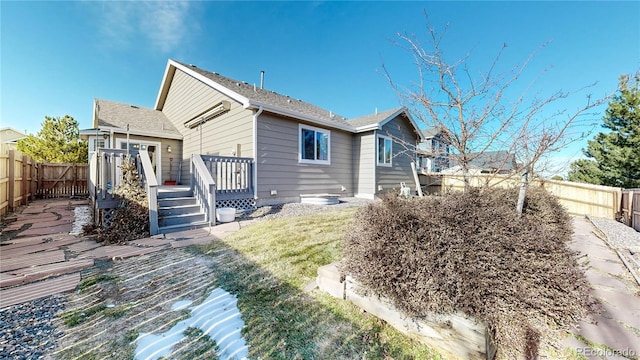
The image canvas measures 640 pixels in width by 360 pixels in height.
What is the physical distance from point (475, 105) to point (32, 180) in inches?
635

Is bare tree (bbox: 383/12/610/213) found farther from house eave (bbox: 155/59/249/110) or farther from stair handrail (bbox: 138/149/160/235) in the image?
house eave (bbox: 155/59/249/110)

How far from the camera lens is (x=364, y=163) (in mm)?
10805

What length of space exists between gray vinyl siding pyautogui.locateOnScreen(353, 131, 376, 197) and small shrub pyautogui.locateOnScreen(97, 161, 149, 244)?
8.13 meters

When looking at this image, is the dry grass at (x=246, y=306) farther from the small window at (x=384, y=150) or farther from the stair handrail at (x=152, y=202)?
the small window at (x=384, y=150)

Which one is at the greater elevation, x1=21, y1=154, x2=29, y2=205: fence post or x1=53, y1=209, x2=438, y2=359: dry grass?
x1=21, y1=154, x2=29, y2=205: fence post

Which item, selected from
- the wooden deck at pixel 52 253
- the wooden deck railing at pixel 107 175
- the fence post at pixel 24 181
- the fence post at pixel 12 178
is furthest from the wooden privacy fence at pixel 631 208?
the fence post at pixel 24 181

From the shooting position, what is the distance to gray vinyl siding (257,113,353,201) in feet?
25.5

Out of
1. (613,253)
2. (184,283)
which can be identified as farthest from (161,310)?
(613,253)

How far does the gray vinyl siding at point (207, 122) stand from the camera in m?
7.96

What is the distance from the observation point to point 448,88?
3.47 meters

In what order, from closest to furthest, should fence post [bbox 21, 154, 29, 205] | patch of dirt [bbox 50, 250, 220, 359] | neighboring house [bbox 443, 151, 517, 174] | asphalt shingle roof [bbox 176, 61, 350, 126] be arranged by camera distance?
patch of dirt [bbox 50, 250, 220, 359] < neighboring house [bbox 443, 151, 517, 174] < asphalt shingle roof [bbox 176, 61, 350, 126] < fence post [bbox 21, 154, 29, 205]

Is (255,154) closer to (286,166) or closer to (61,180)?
(286,166)

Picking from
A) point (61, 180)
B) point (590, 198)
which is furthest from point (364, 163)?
point (61, 180)

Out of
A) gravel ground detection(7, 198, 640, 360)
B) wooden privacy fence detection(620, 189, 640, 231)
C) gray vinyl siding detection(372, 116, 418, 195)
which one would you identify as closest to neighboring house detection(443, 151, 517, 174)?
gravel ground detection(7, 198, 640, 360)
